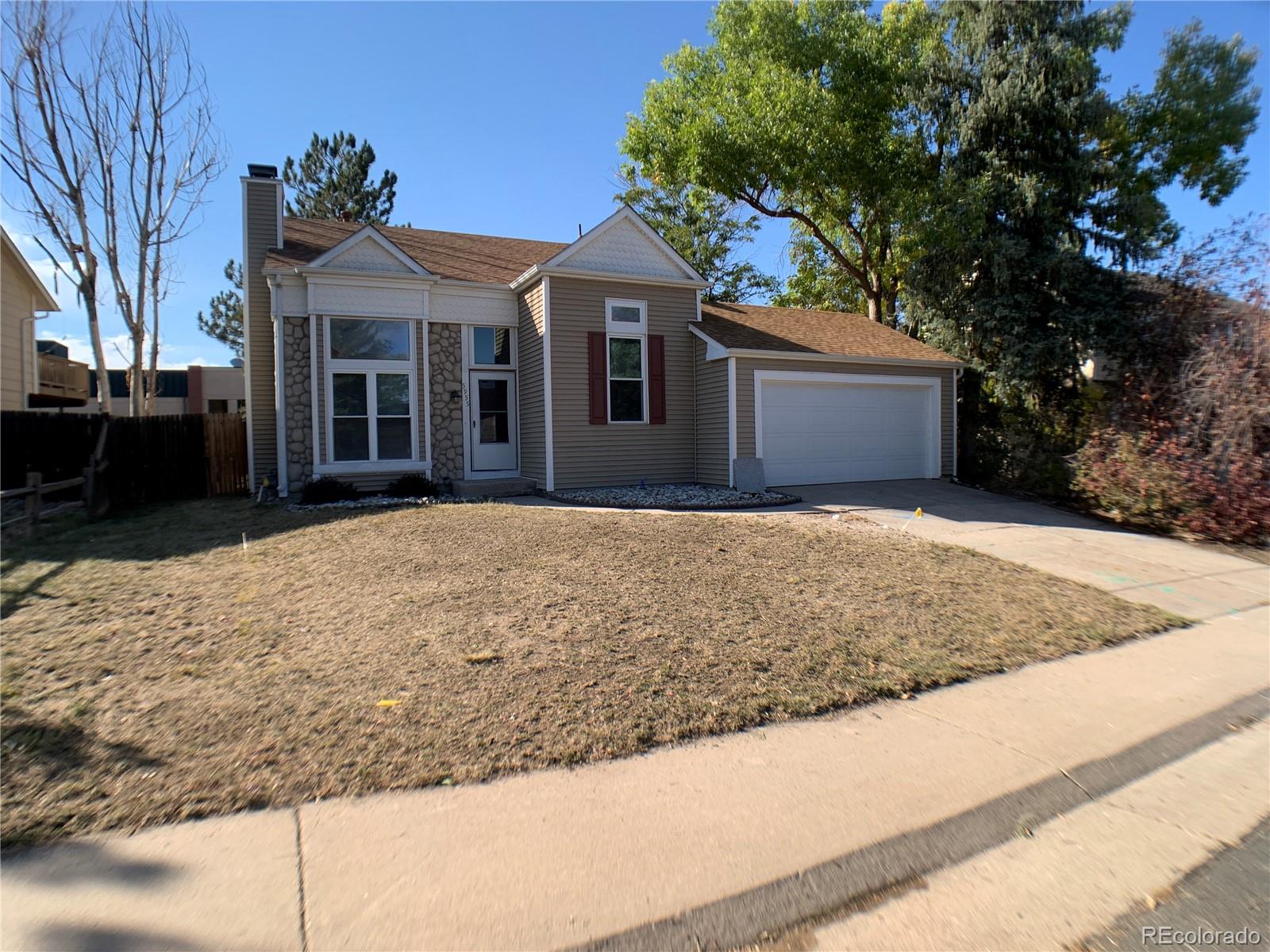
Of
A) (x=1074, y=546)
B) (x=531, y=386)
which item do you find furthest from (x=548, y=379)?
(x=1074, y=546)

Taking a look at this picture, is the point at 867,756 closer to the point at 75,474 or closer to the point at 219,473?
the point at 219,473

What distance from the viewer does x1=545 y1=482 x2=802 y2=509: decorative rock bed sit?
12.0 meters

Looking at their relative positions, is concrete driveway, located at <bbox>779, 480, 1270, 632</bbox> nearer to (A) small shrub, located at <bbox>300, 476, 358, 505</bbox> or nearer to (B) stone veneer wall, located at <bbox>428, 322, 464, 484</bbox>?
(B) stone veneer wall, located at <bbox>428, 322, 464, 484</bbox>

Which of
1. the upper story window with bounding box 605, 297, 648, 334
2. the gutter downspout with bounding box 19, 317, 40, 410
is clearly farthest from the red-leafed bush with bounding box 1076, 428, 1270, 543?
the gutter downspout with bounding box 19, 317, 40, 410

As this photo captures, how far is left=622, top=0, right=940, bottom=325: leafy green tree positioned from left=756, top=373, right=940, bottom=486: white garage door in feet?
14.7

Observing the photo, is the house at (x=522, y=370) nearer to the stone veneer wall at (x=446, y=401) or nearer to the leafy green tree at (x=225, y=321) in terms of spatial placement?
the stone veneer wall at (x=446, y=401)

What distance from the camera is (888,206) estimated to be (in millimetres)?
18719

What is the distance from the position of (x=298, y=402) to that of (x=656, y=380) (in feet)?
22.1

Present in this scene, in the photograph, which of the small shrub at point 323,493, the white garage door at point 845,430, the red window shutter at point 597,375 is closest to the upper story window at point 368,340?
the small shrub at point 323,493

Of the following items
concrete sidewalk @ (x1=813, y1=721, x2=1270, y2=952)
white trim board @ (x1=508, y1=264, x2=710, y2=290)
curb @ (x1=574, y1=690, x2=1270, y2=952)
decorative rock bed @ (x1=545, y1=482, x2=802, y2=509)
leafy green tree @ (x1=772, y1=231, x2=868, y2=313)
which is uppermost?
leafy green tree @ (x1=772, y1=231, x2=868, y2=313)

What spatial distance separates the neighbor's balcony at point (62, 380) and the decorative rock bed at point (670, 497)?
18.5 m

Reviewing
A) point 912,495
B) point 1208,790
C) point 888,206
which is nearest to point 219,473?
point 912,495

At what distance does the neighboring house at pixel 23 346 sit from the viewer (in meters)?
19.3

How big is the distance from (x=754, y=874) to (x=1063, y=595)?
20.0ft
